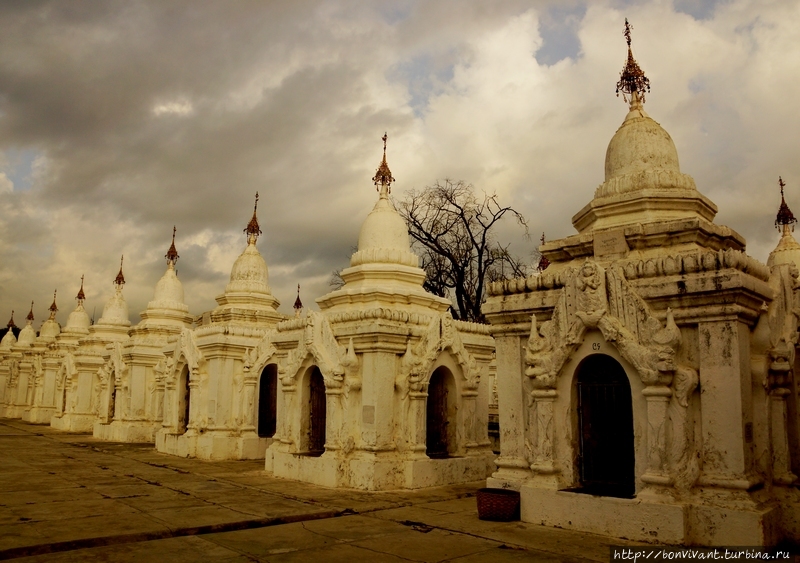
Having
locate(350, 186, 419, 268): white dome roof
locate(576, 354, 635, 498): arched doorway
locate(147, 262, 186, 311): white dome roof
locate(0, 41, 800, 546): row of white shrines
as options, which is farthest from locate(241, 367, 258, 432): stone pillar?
locate(576, 354, 635, 498): arched doorway

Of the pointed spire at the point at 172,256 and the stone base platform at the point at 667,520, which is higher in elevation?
the pointed spire at the point at 172,256

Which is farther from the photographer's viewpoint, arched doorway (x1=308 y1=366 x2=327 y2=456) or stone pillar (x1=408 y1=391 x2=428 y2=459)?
arched doorway (x1=308 y1=366 x2=327 y2=456)

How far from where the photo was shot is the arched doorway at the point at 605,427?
9.28 metres

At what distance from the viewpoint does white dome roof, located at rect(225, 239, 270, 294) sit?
21547 millimetres

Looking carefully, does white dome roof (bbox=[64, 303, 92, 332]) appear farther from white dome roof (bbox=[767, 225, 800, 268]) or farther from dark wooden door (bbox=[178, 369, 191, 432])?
white dome roof (bbox=[767, 225, 800, 268])

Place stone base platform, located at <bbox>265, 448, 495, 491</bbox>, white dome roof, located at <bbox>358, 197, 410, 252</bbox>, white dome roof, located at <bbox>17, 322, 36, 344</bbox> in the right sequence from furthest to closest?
white dome roof, located at <bbox>17, 322, 36, 344</bbox> → white dome roof, located at <bbox>358, 197, 410, 252</bbox> → stone base platform, located at <bbox>265, 448, 495, 491</bbox>

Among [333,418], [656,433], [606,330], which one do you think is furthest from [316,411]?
[656,433]

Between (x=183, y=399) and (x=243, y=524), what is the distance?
12.2 metres

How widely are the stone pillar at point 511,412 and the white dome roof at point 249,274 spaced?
41.7 feet

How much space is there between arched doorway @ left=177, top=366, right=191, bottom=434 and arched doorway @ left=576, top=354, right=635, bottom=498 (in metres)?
14.2

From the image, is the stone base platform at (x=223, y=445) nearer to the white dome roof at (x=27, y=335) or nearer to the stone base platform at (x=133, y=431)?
the stone base platform at (x=133, y=431)

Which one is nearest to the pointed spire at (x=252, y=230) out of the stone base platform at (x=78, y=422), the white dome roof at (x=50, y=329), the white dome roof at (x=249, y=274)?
the white dome roof at (x=249, y=274)

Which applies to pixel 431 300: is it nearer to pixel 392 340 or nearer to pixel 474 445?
pixel 392 340

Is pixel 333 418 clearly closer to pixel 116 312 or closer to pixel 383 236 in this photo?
pixel 383 236
